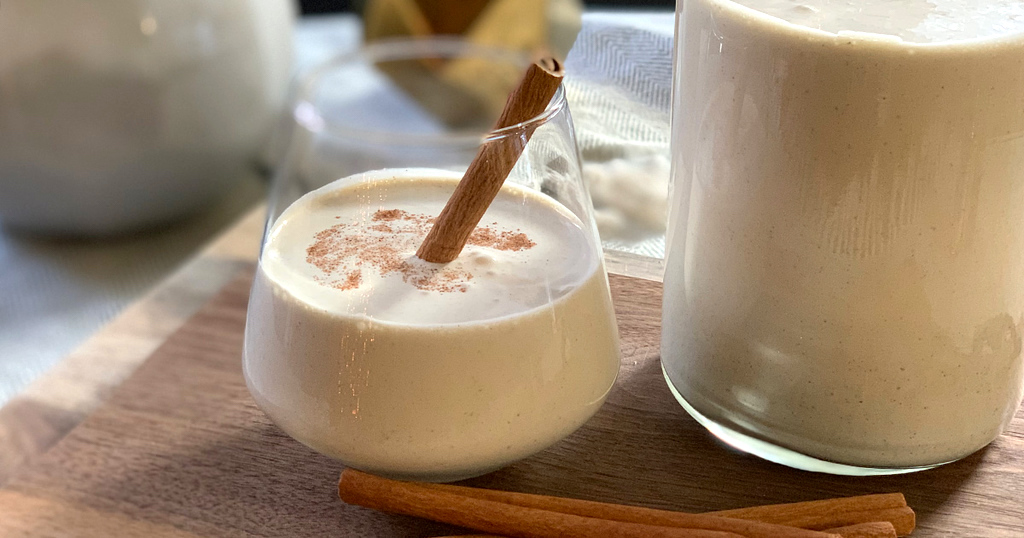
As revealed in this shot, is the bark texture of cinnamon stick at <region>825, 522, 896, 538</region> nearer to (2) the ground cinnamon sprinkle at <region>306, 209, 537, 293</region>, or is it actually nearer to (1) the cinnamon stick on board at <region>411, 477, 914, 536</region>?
(1) the cinnamon stick on board at <region>411, 477, 914, 536</region>

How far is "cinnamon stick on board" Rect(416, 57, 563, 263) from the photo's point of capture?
0.50m

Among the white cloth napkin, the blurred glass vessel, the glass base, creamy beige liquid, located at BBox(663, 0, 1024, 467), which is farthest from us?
the blurred glass vessel

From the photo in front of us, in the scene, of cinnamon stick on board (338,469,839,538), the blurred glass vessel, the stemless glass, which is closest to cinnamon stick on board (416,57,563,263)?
the stemless glass

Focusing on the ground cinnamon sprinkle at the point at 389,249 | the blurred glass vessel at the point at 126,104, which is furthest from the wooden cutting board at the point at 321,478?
the blurred glass vessel at the point at 126,104

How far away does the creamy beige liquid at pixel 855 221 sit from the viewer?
0.46 meters

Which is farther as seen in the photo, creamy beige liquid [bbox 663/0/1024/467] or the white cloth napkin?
the white cloth napkin

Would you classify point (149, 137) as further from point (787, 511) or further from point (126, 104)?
point (787, 511)

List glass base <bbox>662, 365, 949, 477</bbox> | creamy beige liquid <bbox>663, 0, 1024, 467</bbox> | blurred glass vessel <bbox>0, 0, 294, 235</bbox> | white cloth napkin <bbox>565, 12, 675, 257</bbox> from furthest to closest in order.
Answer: blurred glass vessel <bbox>0, 0, 294, 235</bbox>
white cloth napkin <bbox>565, 12, 675, 257</bbox>
glass base <bbox>662, 365, 949, 477</bbox>
creamy beige liquid <bbox>663, 0, 1024, 467</bbox>

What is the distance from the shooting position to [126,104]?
107 centimetres

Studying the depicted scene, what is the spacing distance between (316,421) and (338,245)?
91 millimetres

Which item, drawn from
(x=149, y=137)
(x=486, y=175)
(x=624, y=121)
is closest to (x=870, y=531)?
(x=486, y=175)

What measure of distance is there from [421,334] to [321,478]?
16 cm

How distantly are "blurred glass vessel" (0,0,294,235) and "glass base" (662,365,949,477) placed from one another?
0.74 m

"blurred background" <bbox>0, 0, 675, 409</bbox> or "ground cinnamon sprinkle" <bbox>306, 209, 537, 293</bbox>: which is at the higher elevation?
"ground cinnamon sprinkle" <bbox>306, 209, 537, 293</bbox>
